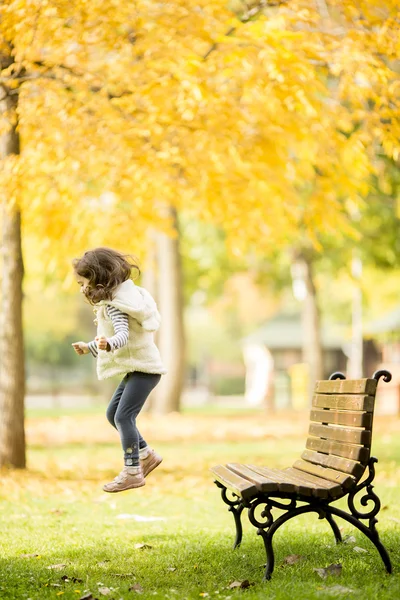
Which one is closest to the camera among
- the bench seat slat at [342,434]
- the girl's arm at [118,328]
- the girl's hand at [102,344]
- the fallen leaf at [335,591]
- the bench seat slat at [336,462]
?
the fallen leaf at [335,591]

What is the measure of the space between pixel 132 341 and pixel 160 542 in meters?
1.49

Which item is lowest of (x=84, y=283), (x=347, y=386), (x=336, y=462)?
(x=336, y=462)

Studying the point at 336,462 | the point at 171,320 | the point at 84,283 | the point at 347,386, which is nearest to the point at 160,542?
the point at 336,462

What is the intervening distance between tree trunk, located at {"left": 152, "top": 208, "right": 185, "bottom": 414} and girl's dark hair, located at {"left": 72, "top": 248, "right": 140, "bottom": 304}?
1466cm

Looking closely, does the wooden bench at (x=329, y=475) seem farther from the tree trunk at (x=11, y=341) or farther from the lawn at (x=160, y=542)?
the tree trunk at (x=11, y=341)

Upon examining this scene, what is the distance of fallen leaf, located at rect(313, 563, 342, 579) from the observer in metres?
5.34

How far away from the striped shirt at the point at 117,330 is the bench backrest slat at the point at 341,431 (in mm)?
1433

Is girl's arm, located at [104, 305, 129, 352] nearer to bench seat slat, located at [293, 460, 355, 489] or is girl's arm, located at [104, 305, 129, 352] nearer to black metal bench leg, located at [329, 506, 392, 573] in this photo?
bench seat slat, located at [293, 460, 355, 489]

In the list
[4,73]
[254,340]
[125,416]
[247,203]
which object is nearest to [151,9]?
[4,73]

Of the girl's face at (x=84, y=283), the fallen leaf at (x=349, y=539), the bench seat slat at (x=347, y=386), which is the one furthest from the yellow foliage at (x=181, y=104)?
the fallen leaf at (x=349, y=539)

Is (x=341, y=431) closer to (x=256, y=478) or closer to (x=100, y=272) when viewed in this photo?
(x=256, y=478)

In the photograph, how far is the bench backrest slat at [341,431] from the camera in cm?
532

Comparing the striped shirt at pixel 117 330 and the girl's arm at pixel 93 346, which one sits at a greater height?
the striped shirt at pixel 117 330

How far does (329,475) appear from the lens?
18.1 ft
